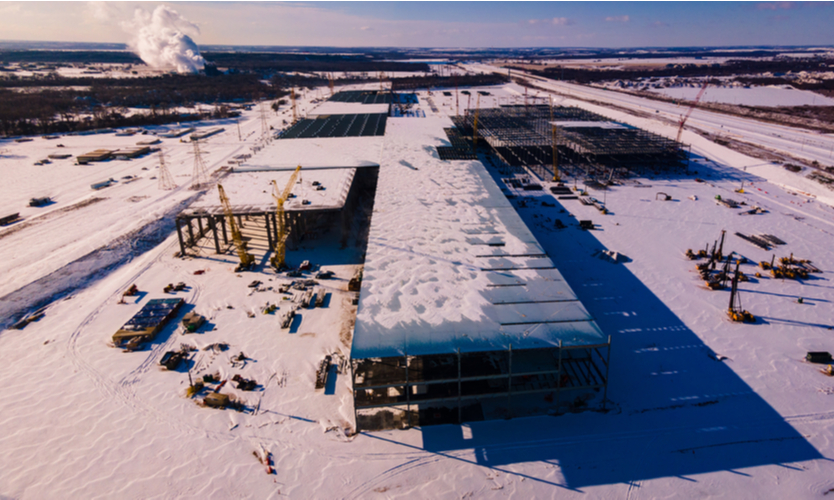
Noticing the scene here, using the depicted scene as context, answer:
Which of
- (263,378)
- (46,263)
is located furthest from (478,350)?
(46,263)

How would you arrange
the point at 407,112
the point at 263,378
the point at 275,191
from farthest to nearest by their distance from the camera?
the point at 407,112
the point at 275,191
the point at 263,378

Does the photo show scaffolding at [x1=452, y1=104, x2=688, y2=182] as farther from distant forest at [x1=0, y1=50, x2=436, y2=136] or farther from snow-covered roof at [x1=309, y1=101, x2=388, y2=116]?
distant forest at [x1=0, y1=50, x2=436, y2=136]

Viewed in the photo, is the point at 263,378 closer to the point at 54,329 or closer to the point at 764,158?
the point at 54,329

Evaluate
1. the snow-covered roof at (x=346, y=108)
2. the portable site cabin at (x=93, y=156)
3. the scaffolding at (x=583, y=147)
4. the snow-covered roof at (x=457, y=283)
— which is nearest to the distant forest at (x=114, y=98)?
the portable site cabin at (x=93, y=156)

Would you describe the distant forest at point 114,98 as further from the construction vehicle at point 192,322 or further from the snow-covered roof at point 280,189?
the construction vehicle at point 192,322

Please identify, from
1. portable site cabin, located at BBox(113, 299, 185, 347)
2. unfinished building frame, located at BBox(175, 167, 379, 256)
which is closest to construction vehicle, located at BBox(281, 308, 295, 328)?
portable site cabin, located at BBox(113, 299, 185, 347)

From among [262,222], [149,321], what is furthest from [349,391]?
[262,222]
